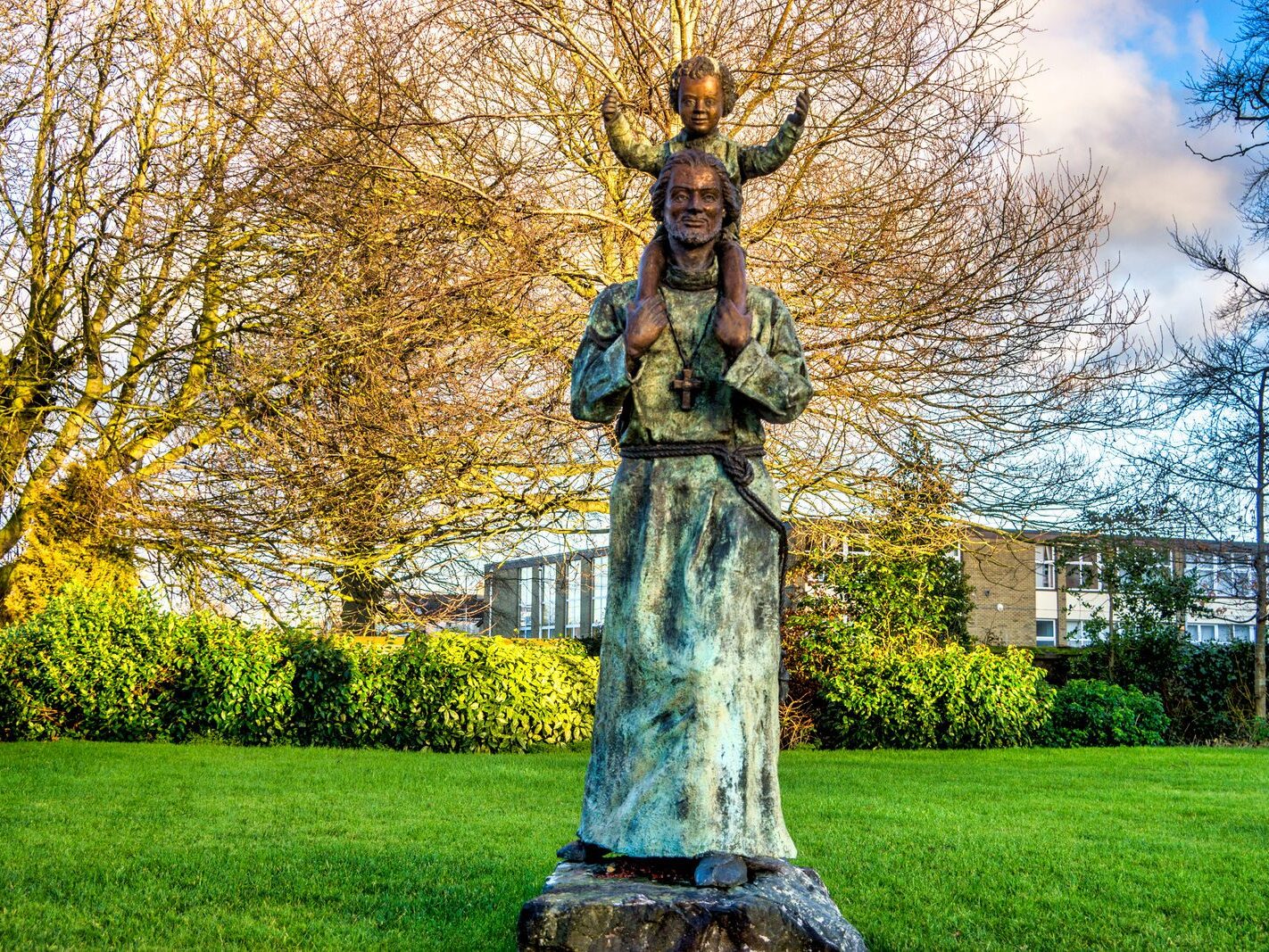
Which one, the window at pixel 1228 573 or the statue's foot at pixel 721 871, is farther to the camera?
the window at pixel 1228 573

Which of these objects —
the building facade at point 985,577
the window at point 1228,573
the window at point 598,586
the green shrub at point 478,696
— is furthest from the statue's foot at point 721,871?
the window at point 1228,573

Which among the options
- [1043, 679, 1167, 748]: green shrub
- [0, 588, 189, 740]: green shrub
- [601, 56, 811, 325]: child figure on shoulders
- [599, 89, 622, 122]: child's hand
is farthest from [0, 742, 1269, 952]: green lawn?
[1043, 679, 1167, 748]: green shrub

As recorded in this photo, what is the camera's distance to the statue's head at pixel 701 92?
469 centimetres

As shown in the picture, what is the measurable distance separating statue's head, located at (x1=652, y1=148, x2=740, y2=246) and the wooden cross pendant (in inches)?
A: 18.6

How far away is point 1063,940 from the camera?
619 cm

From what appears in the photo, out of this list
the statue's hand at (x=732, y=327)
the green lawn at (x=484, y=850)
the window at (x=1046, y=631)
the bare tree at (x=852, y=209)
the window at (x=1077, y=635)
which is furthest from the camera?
the window at (x=1046, y=631)

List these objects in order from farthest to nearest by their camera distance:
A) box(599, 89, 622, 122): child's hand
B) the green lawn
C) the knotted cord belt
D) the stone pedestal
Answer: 1. the green lawn
2. box(599, 89, 622, 122): child's hand
3. the knotted cord belt
4. the stone pedestal

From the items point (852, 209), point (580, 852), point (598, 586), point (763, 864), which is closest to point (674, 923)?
point (763, 864)

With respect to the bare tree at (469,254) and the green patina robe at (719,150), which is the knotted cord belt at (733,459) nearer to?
the green patina robe at (719,150)

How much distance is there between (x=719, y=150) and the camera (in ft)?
15.9

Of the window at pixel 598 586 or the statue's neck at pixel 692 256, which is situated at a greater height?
the statue's neck at pixel 692 256

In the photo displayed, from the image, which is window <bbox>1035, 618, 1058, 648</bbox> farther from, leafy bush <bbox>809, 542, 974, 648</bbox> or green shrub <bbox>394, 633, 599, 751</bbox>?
green shrub <bbox>394, 633, 599, 751</bbox>

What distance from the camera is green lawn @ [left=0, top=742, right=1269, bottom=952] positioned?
627 cm

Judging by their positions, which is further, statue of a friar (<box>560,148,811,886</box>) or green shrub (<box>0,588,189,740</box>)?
green shrub (<box>0,588,189,740</box>)
